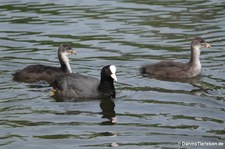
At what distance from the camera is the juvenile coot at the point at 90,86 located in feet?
60.1

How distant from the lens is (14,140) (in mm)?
15062

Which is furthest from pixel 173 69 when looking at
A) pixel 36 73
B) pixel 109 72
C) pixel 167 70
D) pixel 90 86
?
pixel 36 73

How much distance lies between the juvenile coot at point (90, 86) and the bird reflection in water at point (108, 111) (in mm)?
231

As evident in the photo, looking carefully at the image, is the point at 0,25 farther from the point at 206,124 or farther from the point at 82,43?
the point at 206,124

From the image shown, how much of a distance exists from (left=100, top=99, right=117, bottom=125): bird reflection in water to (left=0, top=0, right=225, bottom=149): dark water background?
0.07ft

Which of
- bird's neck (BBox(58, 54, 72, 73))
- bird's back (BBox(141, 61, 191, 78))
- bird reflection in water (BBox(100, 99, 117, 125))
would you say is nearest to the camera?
bird reflection in water (BBox(100, 99, 117, 125))

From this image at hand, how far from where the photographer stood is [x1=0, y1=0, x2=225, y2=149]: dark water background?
15409 millimetres

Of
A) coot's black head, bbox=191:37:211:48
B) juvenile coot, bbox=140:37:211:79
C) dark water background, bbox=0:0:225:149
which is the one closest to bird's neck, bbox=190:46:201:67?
juvenile coot, bbox=140:37:211:79

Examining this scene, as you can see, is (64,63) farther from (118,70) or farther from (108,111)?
(108,111)

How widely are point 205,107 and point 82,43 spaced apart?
7.46 metres

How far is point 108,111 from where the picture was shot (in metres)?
17.3

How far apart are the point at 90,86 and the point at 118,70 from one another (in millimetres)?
2492

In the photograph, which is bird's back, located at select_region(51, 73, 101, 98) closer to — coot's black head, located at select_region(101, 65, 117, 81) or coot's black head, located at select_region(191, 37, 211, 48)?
coot's black head, located at select_region(101, 65, 117, 81)

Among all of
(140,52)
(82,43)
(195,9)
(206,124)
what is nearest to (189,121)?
(206,124)
